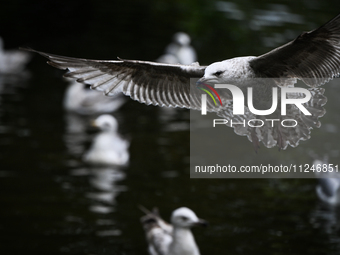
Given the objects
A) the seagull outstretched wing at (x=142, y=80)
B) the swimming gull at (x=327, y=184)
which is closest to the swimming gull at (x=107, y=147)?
the swimming gull at (x=327, y=184)

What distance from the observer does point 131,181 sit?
7.46m

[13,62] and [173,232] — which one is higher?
[13,62]

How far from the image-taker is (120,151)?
8.16m

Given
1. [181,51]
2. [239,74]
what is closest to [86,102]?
[181,51]

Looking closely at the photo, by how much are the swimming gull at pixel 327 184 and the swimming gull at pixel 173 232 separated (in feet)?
6.92

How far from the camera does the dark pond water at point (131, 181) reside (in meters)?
6.30

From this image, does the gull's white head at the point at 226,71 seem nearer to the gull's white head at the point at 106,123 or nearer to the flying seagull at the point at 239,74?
the flying seagull at the point at 239,74

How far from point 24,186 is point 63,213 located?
759 mm

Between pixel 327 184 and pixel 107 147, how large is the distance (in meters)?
2.98

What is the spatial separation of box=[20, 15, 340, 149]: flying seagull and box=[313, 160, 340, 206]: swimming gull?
3642mm

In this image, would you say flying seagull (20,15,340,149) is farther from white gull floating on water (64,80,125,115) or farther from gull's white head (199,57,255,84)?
white gull floating on water (64,80,125,115)

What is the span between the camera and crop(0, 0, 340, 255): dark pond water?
6301 millimetres

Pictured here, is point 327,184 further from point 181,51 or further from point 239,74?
point 181,51

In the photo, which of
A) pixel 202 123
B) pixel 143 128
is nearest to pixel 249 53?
pixel 202 123
